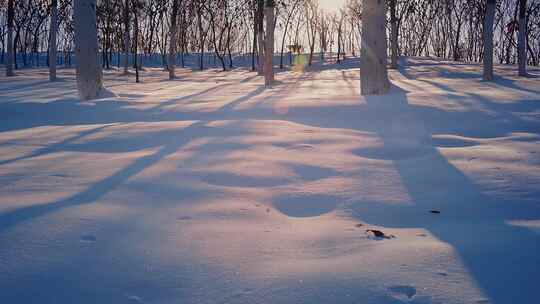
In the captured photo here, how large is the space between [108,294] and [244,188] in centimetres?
112

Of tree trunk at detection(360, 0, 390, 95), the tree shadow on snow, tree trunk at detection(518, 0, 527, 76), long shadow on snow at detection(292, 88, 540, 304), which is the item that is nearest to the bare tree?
tree trunk at detection(518, 0, 527, 76)

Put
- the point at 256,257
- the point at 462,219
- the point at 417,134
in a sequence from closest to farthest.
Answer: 1. the point at 256,257
2. the point at 462,219
3. the point at 417,134

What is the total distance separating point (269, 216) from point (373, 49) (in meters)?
5.83

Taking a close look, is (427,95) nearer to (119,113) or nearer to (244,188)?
(119,113)

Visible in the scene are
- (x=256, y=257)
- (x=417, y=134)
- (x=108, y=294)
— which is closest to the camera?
(x=108, y=294)

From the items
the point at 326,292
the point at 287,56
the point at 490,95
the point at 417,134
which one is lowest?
the point at 326,292

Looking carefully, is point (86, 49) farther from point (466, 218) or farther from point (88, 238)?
point (466, 218)

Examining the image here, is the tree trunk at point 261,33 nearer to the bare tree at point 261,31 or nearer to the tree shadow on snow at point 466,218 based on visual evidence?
the bare tree at point 261,31

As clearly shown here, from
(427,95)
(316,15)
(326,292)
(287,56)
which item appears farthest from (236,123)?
(316,15)

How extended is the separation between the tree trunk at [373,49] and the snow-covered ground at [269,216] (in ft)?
→ 10.9

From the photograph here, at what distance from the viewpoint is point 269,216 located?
191 centimetres

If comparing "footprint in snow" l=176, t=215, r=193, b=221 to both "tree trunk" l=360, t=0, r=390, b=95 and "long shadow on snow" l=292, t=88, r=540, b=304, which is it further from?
"tree trunk" l=360, t=0, r=390, b=95

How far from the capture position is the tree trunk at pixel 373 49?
6.94 m

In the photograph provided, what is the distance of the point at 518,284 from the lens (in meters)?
1.29
